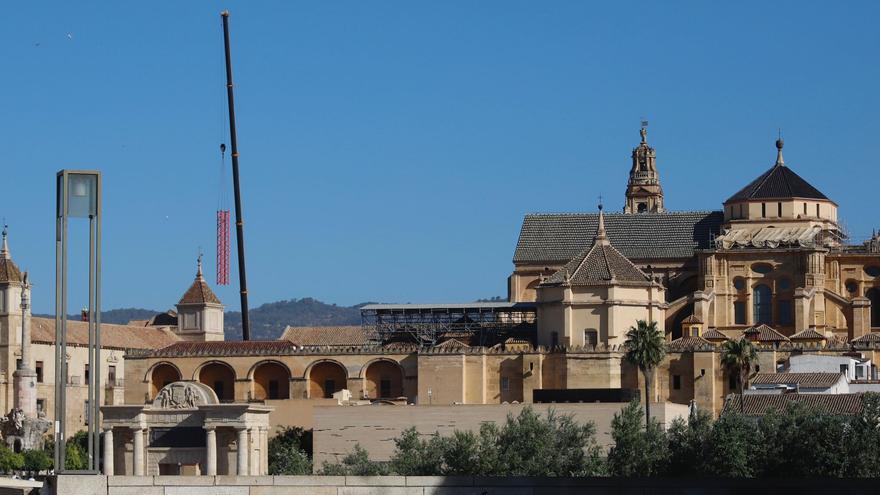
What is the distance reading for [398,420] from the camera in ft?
279

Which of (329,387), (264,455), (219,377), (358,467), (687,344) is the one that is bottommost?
(358,467)

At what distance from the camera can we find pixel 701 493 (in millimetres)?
33969

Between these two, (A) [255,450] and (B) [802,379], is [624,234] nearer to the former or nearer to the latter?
(B) [802,379]

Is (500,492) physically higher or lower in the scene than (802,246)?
lower

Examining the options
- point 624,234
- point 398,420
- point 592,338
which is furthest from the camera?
point 624,234

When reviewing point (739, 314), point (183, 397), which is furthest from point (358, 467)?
point (739, 314)

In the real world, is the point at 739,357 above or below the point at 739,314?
below

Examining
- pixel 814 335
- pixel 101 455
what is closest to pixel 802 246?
pixel 814 335

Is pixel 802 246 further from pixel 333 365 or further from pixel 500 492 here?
pixel 500 492

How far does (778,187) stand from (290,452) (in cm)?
3373

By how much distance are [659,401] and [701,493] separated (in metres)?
55.9

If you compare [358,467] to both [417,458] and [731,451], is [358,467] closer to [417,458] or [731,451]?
[417,458]

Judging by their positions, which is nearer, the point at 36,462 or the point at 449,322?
the point at 36,462

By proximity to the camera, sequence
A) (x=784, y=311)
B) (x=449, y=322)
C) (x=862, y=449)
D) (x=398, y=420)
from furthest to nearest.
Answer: (x=449, y=322) < (x=784, y=311) < (x=398, y=420) < (x=862, y=449)
